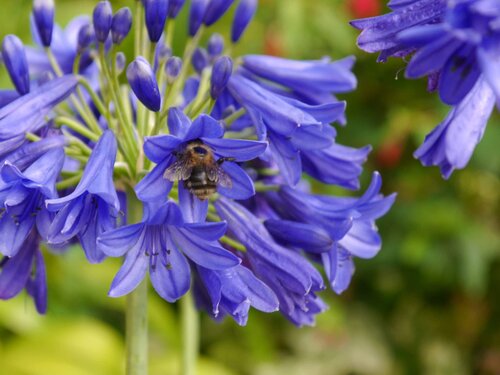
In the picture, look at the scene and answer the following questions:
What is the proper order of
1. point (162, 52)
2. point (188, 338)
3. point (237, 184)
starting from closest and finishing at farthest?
point (237, 184)
point (162, 52)
point (188, 338)

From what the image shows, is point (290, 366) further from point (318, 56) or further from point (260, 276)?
point (260, 276)

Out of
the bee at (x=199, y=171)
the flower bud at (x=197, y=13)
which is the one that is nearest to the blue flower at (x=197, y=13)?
the flower bud at (x=197, y=13)

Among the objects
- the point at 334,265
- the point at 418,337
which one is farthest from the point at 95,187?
the point at 418,337

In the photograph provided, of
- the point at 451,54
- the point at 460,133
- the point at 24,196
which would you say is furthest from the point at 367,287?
the point at 451,54

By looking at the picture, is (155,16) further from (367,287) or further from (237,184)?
(367,287)

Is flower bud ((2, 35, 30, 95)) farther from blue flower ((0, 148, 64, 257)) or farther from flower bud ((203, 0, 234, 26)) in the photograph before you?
flower bud ((203, 0, 234, 26))

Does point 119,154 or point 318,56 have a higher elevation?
point 119,154
